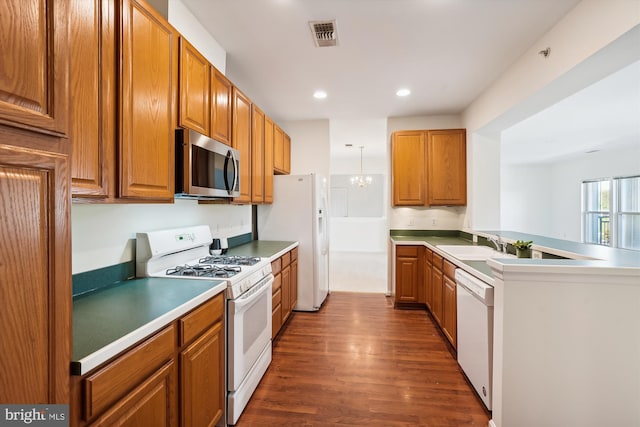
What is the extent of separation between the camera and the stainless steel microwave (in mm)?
1787

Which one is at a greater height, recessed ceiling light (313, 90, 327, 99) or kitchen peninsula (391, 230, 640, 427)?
recessed ceiling light (313, 90, 327, 99)

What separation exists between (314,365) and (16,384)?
84.8 inches

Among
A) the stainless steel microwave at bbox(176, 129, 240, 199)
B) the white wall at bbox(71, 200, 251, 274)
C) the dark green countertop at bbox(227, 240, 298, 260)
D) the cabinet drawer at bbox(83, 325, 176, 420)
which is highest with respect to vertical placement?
the stainless steel microwave at bbox(176, 129, 240, 199)

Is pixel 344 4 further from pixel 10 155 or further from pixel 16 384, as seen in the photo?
pixel 16 384

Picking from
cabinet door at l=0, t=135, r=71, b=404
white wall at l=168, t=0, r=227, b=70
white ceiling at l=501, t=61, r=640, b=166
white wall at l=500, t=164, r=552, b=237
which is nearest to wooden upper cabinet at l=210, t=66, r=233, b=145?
white wall at l=168, t=0, r=227, b=70

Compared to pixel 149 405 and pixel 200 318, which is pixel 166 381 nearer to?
pixel 149 405

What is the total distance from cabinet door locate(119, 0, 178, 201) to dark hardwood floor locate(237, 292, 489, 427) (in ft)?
5.08

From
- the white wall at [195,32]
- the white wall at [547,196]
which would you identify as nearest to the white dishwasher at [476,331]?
the white wall at [195,32]

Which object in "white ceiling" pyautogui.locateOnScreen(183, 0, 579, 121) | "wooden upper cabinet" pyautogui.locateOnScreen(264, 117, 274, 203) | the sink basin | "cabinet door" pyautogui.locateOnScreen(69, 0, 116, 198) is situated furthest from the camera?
"wooden upper cabinet" pyautogui.locateOnScreen(264, 117, 274, 203)

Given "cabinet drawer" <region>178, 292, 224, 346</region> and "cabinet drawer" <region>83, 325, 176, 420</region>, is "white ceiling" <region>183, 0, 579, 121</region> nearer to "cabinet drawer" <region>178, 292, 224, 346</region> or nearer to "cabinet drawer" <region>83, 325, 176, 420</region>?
"cabinet drawer" <region>178, 292, 224, 346</region>

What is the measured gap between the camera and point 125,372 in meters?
1.04

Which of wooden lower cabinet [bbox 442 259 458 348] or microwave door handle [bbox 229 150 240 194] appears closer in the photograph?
microwave door handle [bbox 229 150 240 194]

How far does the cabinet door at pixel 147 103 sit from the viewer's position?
54.9 inches

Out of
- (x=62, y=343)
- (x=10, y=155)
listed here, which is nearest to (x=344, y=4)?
(x=10, y=155)
